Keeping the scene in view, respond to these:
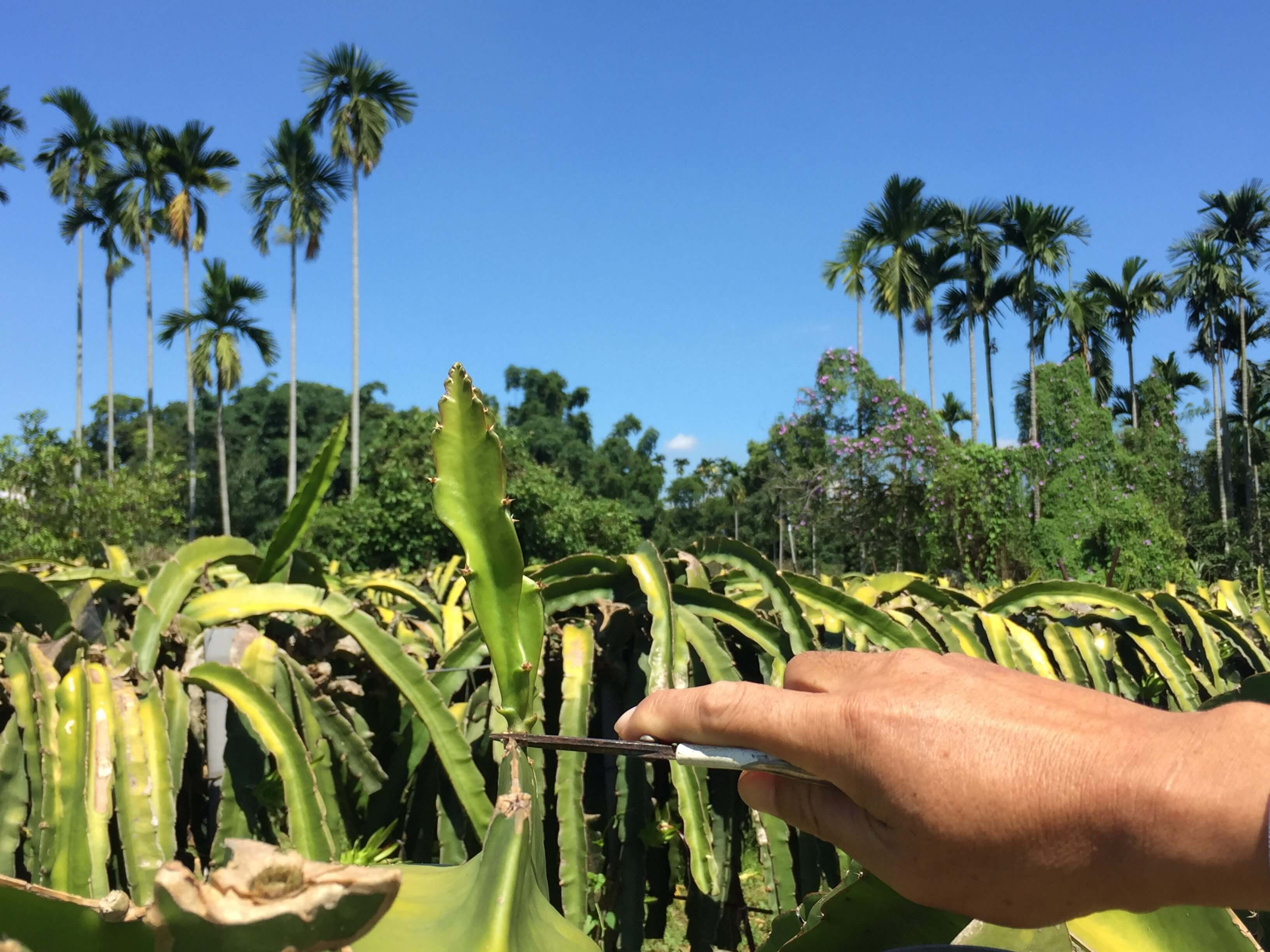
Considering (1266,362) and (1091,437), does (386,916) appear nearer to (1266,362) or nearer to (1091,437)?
(1091,437)

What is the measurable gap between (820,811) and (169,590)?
178cm

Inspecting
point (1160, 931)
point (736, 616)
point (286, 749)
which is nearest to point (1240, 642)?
point (736, 616)

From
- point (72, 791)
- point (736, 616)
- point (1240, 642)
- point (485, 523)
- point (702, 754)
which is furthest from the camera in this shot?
point (1240, 642)

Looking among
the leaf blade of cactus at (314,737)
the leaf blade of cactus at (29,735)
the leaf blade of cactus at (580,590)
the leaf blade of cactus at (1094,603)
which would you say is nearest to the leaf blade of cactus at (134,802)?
the leaf blade of cactus at (29,735)

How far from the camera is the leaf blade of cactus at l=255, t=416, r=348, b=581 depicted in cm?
238

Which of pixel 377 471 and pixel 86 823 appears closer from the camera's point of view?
pixel 86 823

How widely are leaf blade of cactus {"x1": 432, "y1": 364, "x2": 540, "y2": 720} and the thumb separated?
300mm

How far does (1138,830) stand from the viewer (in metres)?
0.61

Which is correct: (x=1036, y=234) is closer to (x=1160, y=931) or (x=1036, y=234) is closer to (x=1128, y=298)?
(x=1128, y=298)

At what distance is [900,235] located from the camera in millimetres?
21062

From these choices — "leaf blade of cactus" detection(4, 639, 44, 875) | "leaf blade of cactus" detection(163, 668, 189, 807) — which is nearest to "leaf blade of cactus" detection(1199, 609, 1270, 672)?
"leaf blade of cactus" detection(163, 668, 189, 807)

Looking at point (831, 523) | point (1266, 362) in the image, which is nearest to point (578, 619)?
point (831, 523)

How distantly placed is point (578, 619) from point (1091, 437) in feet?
45.9

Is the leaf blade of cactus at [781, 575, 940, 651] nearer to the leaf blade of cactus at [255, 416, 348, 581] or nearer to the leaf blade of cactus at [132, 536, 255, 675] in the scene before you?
the leaf blade of cactus at [255, 416, 348, 581]
